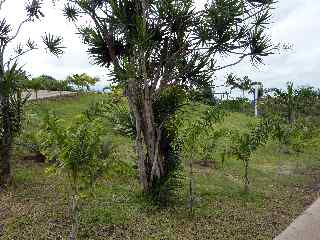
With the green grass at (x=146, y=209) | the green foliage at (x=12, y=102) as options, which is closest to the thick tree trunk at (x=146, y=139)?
the green grass at (x=146, y=209)

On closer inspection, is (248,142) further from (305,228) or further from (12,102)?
(12,102)

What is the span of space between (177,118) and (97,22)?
7.49 ft

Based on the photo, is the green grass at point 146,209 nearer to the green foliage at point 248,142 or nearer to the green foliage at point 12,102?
the green foliage at point 248,142

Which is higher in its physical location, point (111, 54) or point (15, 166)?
point (111, 54)

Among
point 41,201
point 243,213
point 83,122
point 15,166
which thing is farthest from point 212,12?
point 15,166

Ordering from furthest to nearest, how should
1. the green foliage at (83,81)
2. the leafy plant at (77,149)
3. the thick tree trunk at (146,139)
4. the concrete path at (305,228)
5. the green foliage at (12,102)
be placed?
the green foliage at (83,81)
the green foliage at (12,102)
the thick tree trunk at (146,139)
the concrete path at (305,228)
the leafy plant at (77,149)

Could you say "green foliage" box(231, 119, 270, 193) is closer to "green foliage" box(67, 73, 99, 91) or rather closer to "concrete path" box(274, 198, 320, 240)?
"concrete path" box(274, 198, 320, 240)

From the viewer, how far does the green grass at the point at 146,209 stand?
7.15m

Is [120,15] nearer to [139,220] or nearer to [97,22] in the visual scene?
[97,22]

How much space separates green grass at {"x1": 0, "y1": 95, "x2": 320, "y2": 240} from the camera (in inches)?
282

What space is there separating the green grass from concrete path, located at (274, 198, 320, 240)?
1.22ft

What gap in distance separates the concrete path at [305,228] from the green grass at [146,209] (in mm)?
371

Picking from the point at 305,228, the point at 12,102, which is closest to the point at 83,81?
the point at 12,102

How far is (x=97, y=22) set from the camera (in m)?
8.51
